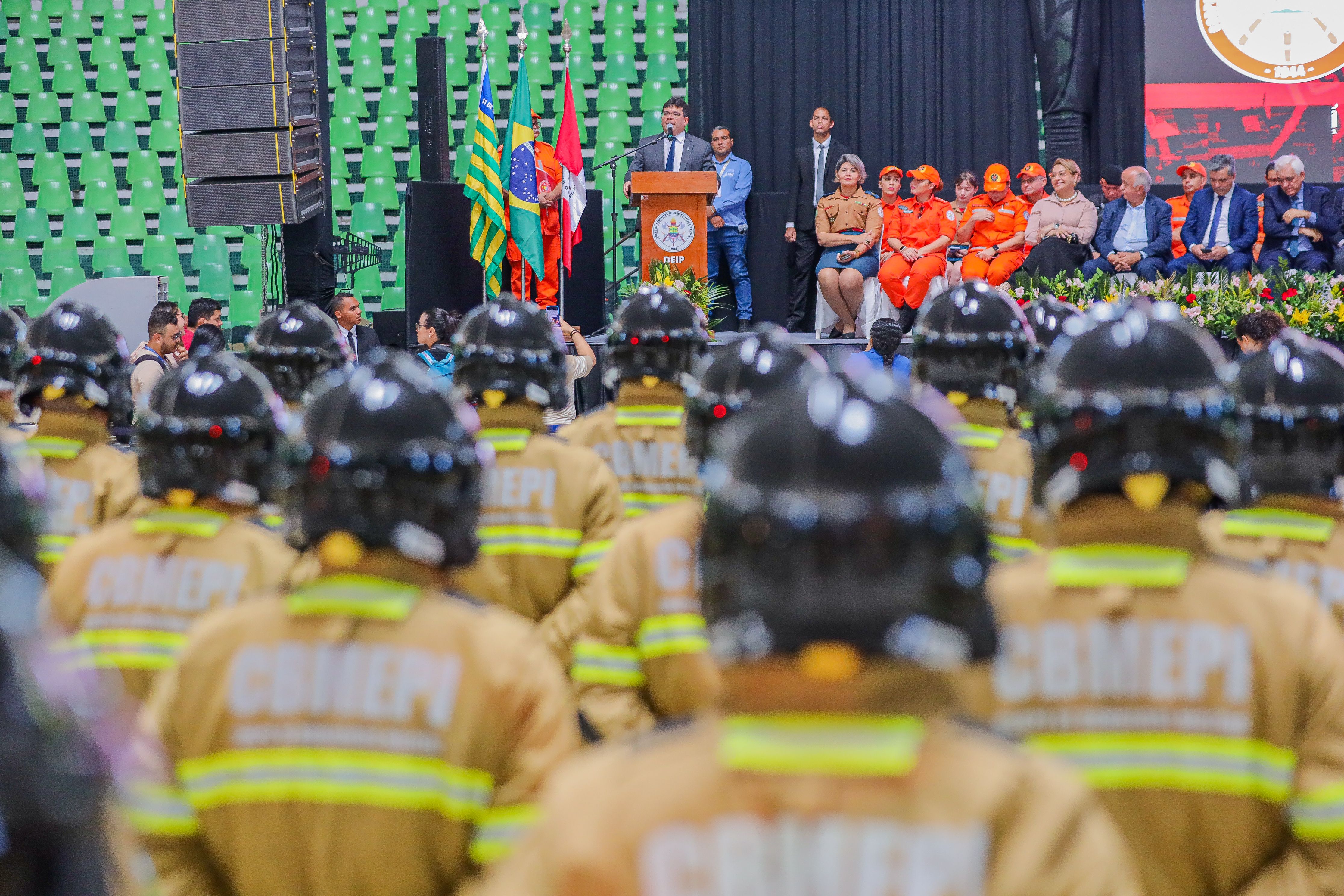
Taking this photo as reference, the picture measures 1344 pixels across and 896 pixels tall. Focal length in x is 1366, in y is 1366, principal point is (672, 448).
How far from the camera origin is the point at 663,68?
53.8 ft

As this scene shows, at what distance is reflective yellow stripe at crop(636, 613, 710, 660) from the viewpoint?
3.09 meters

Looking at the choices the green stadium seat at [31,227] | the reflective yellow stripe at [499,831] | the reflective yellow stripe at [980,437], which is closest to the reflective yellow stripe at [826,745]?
the reflective yellow stripe at [499,831]

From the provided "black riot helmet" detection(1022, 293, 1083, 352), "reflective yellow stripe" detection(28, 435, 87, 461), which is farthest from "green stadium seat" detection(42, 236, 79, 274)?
"black riot helmet" detection(1022, 293, 1083, 352)

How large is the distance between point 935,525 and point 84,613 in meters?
2.14

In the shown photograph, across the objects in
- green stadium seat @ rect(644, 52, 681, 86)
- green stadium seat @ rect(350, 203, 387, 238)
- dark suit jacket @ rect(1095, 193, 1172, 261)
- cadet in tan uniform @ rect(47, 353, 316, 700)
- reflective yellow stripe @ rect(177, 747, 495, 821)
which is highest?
green stadium seat @ rect(644, 52, 681, 86)

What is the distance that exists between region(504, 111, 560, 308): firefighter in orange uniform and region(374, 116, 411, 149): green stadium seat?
15.7 ft

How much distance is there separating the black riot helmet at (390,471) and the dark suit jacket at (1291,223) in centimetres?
1071

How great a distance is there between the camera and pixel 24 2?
57.2ft

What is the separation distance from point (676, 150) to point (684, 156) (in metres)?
0.10

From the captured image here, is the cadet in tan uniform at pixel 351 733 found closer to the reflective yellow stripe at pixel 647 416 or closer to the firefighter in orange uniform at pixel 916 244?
the reflective yellow stripe at pixel 647 416

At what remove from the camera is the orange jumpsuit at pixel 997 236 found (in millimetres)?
12117

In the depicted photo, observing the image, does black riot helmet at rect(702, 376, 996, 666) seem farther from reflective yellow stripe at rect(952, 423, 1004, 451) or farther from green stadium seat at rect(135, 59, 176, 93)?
green stadium seat at rect(135, 59, 176, 93)

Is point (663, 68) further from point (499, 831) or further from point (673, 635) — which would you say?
point (499, 831)

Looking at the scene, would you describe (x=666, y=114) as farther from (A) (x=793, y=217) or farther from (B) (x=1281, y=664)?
(B) (x=1281, y=664)
